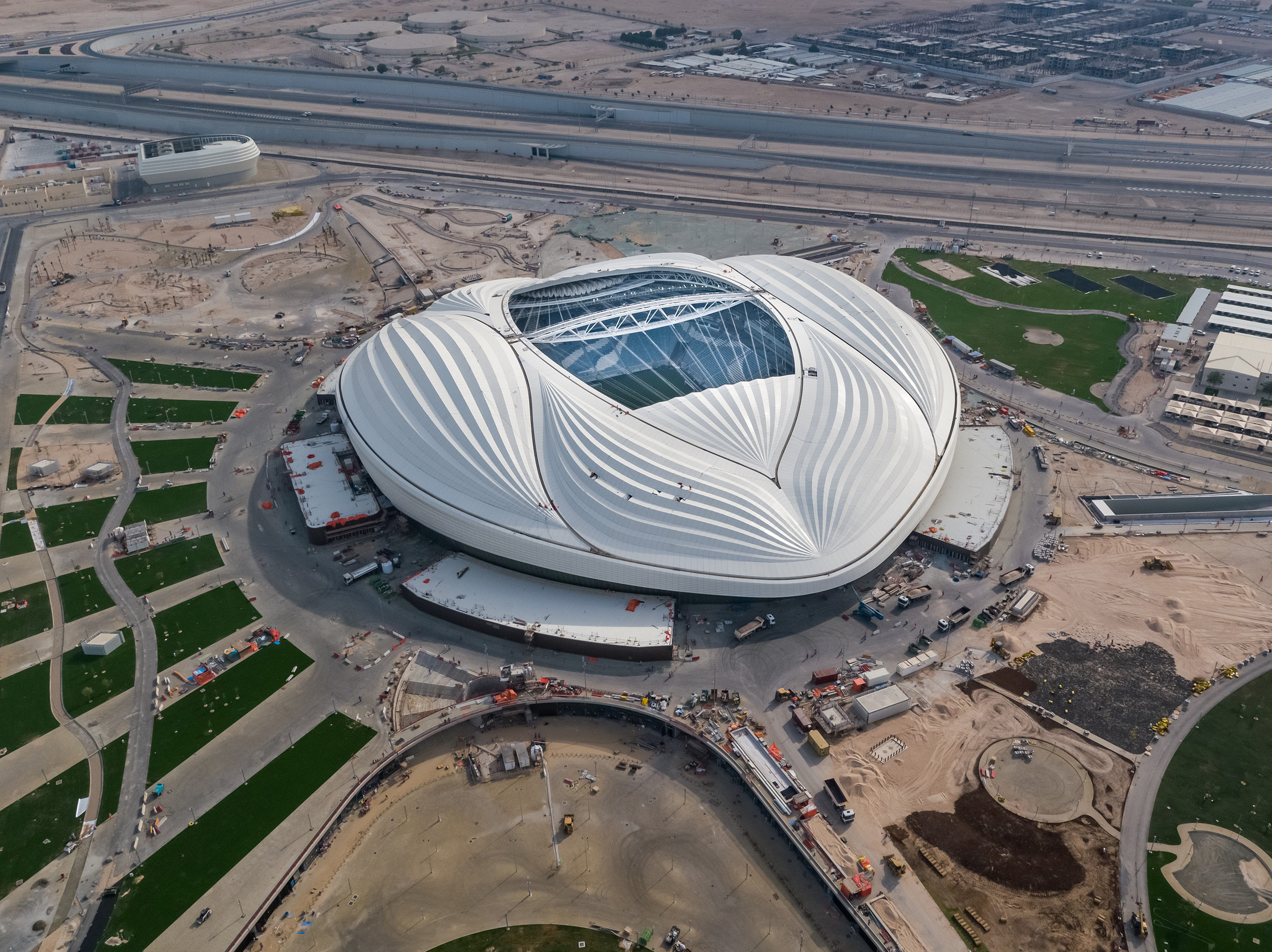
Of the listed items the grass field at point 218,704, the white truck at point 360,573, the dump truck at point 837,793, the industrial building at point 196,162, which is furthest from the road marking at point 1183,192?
the industrial building at point 196,162

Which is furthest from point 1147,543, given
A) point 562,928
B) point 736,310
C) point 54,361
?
point 54,361

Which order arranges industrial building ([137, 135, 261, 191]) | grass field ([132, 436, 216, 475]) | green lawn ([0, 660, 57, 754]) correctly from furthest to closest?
industrial building ([137, 135, 261, 191]) < grass field ([132, 436, 216, 475]) < green lawn ([0, 660, 57, 754])

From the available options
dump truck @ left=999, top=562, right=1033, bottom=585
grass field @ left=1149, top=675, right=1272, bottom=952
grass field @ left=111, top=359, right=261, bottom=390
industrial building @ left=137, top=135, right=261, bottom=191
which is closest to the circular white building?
dump truck @ left=999, top=562, right=1033, bottom=585

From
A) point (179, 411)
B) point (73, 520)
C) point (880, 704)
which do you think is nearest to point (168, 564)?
point (73, 520)

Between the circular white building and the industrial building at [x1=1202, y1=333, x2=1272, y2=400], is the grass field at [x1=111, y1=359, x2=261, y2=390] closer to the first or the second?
the circular white building

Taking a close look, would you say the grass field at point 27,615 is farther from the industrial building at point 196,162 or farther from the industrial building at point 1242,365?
the industrial building at point 1242,365

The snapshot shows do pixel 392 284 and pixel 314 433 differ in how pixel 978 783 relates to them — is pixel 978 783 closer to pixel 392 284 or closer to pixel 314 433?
pixel 314 433
